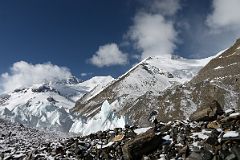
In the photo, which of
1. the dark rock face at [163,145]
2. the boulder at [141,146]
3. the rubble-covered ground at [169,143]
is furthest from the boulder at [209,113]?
the boulder at [141,146]

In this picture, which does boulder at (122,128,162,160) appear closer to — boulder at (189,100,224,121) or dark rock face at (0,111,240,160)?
dark rock face at (0,111,240,160)

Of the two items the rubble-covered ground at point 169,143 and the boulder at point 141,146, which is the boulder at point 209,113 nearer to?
the rubble-covered ground at point 169,143

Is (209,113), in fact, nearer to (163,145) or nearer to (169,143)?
(169,143)

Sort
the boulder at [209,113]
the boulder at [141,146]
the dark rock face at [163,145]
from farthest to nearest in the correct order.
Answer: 1. the boulder at [209,113]
2. the boulder at [141,146]
3. the dark rock face at [163,145]

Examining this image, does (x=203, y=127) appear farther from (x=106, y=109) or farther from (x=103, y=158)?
(x=106, y=109)

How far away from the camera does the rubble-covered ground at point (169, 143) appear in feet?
71.8

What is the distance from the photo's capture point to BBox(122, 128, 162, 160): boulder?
23422 mm

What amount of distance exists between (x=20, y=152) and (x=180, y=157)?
12943 millimetres

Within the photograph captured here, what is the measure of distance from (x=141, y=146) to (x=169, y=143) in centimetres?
177

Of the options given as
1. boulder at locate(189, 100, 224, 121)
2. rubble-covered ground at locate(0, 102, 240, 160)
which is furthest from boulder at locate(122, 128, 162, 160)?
boulder at locate(189, 100, 224, 121)

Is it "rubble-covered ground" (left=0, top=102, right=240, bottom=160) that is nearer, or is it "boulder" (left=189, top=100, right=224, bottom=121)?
"rubble-covered ground" (left=0, top=102, right=240, bottom=160)

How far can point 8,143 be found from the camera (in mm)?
37688

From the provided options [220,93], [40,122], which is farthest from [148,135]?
[40,122]

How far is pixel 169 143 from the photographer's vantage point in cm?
2436
